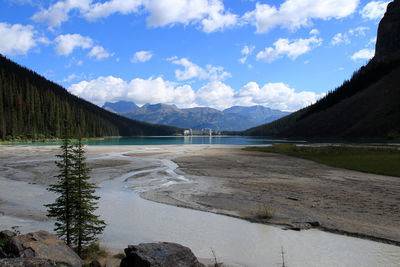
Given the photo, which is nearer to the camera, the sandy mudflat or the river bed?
the river bed

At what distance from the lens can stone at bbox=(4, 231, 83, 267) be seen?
6906 millimetres

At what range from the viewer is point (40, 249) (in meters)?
7.19

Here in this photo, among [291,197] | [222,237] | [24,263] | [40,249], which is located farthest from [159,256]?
[291,197]

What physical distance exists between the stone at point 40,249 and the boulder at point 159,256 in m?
1.57

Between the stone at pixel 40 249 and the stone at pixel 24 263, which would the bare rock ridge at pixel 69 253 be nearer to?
the stone at pixel 40 249

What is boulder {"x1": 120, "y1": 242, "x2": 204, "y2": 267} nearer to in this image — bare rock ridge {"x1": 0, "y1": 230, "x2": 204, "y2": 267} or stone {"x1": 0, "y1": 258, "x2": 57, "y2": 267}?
bare rock ridge {"x1": 0, "y1": 230, "x2": 204, "y2": 267}

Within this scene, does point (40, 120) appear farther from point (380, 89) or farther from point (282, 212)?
point (380, 89)

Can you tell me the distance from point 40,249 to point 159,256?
3469mm

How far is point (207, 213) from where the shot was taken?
15406mm

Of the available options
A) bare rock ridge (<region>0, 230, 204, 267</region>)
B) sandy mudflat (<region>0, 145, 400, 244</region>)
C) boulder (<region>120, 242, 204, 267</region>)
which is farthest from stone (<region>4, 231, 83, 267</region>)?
sandy mudflat (<region>0, 145, 400, 244</region>)

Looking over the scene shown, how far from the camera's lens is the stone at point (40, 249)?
691 centimetres

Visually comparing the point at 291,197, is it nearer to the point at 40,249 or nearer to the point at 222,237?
the point at 222,237

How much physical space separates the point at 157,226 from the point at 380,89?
8316 inches

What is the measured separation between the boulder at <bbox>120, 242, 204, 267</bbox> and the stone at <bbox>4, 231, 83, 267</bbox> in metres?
1.57
